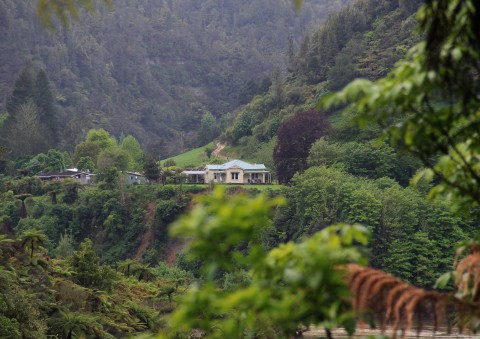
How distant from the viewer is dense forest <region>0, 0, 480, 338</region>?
2.40 m

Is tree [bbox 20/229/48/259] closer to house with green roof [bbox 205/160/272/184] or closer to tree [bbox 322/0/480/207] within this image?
tree [bbox 322/0/480/207]

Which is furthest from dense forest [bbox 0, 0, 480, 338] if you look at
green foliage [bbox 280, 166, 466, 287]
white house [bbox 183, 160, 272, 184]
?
white house [bbox 183, 160, 272, 184]

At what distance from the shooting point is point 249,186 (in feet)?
160

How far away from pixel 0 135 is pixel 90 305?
55.8 metres

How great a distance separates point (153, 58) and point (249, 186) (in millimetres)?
76681

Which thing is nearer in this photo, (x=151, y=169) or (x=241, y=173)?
(x=151, y=169)

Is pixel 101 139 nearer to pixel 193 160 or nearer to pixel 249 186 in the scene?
pixel 193 160

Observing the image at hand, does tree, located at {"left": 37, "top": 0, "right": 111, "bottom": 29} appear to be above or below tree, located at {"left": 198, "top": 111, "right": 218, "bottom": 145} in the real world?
below

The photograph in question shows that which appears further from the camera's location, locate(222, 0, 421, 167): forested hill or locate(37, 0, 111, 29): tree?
locate(222, 0, 421, 167): forested hill

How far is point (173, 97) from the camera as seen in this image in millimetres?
117062

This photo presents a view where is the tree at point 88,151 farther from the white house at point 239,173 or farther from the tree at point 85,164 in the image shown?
the white house at point 239,173

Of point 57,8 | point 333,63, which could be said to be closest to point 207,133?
point 333,63

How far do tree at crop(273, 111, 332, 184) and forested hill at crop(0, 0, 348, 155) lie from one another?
4035 cm

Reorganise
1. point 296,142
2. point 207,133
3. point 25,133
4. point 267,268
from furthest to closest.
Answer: point 207,133, point 25,133, point 296,142, point 267,268
